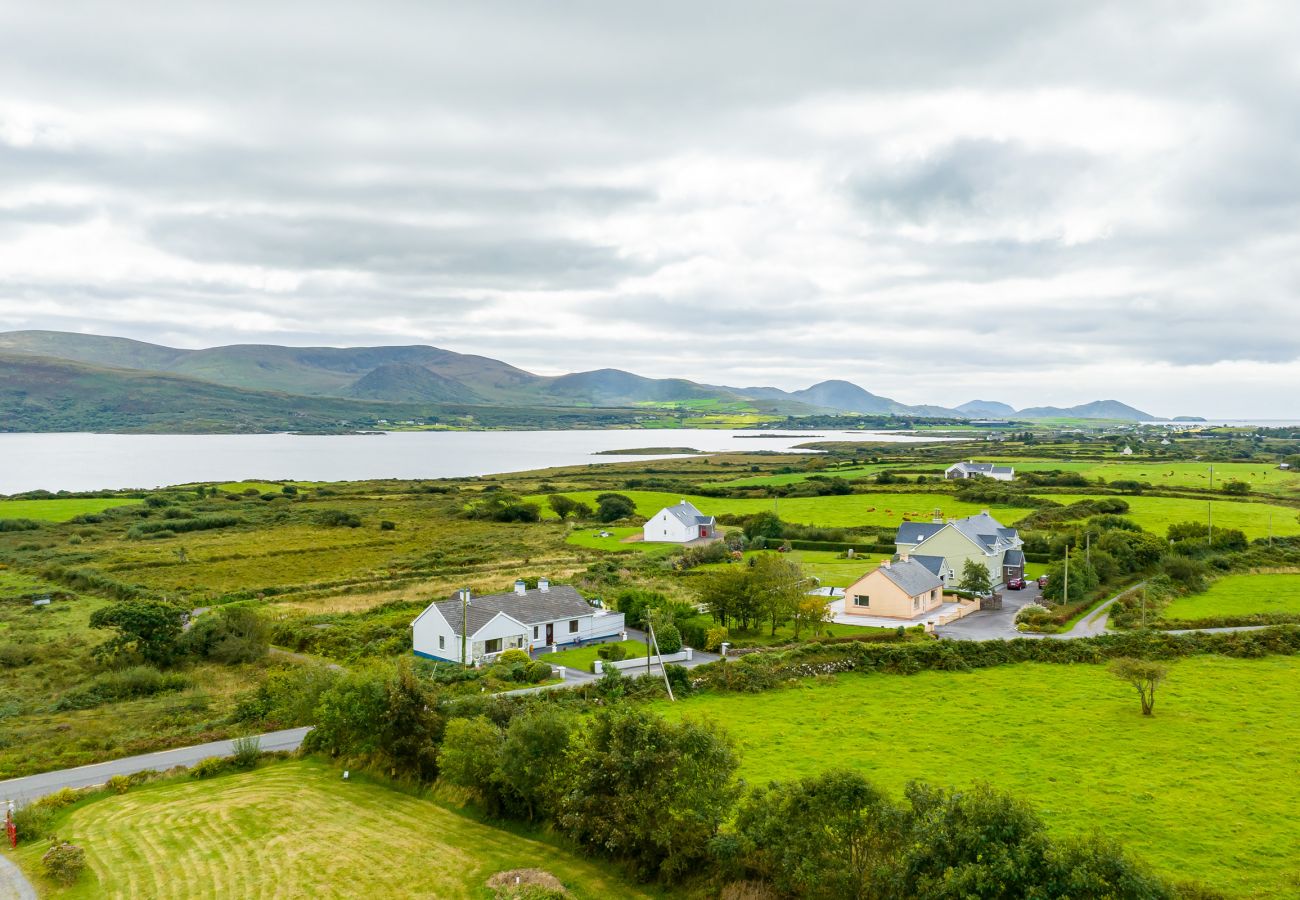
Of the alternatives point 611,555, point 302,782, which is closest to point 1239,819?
point 302,782

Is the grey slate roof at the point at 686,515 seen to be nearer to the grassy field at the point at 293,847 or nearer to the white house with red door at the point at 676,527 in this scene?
the white house with red door at the point at 676,527

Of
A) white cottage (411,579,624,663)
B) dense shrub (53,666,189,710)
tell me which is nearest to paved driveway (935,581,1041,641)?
white cottage (411,579,624,663)

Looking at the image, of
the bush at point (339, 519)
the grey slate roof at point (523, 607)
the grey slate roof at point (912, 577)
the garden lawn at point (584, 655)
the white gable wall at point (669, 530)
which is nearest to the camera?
the garden lawn at point (584, 655)

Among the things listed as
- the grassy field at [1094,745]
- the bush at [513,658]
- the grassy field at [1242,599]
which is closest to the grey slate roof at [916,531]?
the grassy field at [1242,599]

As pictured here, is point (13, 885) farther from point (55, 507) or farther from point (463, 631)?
point (55, 507)

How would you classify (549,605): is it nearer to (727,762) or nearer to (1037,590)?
(727,762)
